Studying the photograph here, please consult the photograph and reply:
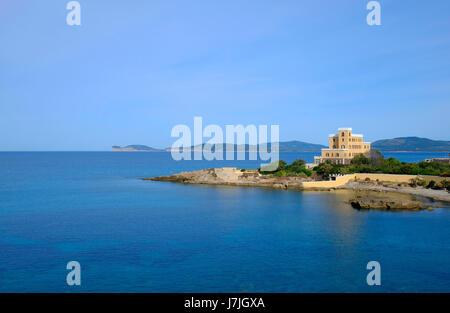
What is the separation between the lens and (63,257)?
23.1 metres

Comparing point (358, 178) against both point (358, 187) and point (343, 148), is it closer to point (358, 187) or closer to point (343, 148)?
point (358, 187)

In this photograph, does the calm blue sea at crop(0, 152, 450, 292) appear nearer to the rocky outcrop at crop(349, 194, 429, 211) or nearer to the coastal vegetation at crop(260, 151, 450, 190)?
the rocky outcrop at crop(349, 194, 429, 211)

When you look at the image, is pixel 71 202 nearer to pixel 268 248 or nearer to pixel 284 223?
pixel 284 223

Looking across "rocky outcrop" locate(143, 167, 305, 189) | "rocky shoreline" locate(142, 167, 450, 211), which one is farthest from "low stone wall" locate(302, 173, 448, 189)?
"rocky outcrop" locate(143, 167, 305, 189)

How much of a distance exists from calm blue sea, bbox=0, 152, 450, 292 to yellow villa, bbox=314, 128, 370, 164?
34159 mm

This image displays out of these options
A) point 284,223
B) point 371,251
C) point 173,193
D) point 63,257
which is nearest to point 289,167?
point 173,193

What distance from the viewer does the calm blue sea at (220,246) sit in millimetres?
19234

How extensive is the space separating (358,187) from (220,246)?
1444 inches

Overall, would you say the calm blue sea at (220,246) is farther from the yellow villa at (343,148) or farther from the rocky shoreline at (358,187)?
the yellow villa at (343,148)

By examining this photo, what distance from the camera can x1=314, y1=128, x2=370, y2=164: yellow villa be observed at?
7556 centimetres

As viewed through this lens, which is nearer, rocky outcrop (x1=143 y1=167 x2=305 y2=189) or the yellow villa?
rocky outcrop (x1=143 y1=167 x2=305 y2=189)

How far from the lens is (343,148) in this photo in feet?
257

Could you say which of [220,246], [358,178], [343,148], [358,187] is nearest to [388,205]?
[358,187]
